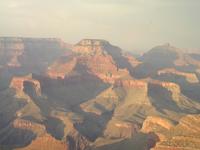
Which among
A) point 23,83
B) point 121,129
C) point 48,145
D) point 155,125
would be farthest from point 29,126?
point 48,145

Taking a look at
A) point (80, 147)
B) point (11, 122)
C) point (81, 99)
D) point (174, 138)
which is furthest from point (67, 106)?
point (174, 138)

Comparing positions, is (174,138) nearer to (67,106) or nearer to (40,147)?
(40,147)

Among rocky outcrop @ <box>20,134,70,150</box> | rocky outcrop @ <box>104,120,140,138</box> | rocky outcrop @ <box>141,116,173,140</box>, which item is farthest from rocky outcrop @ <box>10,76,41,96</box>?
rocky outcrop @ <box>20,134,70,150</box>

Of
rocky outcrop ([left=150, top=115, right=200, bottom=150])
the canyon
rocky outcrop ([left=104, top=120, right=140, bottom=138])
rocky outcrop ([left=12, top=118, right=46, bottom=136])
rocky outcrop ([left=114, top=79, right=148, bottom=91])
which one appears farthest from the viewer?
rocky outcrop ([left=114, top=79, right=148, bottom=91])

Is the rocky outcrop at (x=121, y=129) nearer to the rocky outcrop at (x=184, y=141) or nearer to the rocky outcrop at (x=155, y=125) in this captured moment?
the rocky outcrop at (x=155, y=125)

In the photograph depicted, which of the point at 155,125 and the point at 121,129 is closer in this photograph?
the point at 155,125

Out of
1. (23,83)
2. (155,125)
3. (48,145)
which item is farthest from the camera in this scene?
(23,83)

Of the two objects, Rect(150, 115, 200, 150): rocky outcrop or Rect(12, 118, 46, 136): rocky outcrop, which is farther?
Rect(12, 118, 46, 136): rocky outcrop

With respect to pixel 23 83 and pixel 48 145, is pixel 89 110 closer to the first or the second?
pixel 23 83

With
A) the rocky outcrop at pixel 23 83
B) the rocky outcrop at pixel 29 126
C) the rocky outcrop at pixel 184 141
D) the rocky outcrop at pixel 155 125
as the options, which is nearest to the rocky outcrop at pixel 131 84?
the rocky outcrop at pixel 23 83

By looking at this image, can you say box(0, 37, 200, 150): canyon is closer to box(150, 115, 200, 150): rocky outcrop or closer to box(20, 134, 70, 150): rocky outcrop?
box(20, 134, 70, 150): rocky outcrop

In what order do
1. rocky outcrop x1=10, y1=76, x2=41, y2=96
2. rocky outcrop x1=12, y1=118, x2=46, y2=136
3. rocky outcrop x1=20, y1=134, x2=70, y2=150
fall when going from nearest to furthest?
rocky outcrop x1=20, y1=134, x2=70, y2=150 < rocky outcrop x1=12, y1=118, x2=46, y2=136 < rocky outcrop x1=10, y1=76, x2=41, y2=96

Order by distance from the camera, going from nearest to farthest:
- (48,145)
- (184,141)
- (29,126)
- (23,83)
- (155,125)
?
1. (184,141)
2. (48,145)
3. (155,125)
4. (29,126)
5. (23,83)
